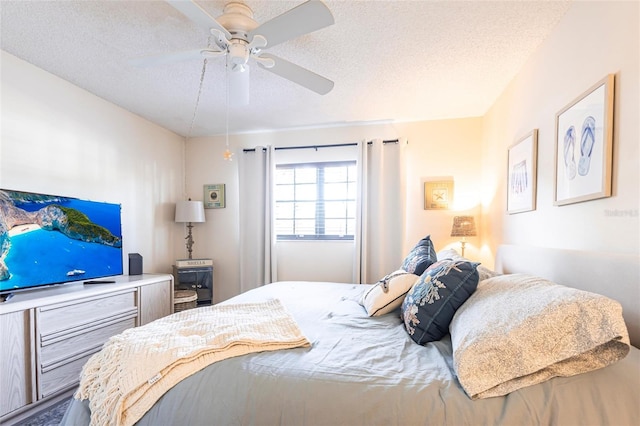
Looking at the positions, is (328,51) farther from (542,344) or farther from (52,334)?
(52,334)

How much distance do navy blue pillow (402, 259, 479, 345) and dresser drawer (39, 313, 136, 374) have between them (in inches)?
88.3

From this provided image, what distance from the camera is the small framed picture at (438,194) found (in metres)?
3.39

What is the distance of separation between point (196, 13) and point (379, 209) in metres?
2.60

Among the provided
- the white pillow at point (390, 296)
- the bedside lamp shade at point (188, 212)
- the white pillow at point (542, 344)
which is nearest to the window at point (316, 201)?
the bedside lamp shade at point (188, 212)

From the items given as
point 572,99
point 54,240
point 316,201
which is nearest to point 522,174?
point 572,99

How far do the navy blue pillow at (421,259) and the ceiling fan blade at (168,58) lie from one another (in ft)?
5.76

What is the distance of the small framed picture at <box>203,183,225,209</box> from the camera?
4012 millimetres

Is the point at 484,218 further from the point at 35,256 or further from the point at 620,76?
the point at 35,256

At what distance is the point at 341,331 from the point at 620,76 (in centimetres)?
160

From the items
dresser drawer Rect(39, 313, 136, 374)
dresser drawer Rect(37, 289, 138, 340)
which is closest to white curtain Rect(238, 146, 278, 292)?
dresser drawer Rect(37, 289, 138, 340)

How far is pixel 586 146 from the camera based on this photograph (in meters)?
1.45

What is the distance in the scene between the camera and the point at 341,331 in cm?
141

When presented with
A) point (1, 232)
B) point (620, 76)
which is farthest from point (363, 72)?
point (1, 232)

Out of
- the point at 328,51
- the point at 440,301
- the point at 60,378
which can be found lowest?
the point at 60,378
